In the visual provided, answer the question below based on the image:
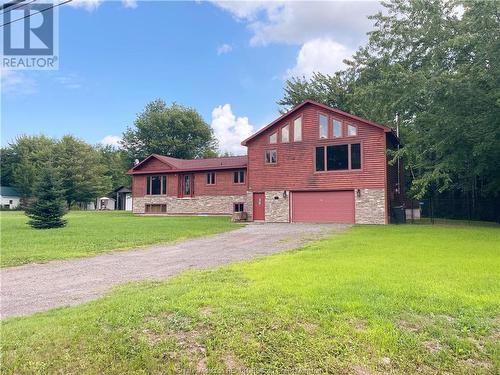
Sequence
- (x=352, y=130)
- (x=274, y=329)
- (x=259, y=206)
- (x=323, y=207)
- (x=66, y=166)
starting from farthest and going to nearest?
(x=66, y=166), (x=259, y=206), (x=323, y=207), (x=352, y=130), (x=274, y=329)

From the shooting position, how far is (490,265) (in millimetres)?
7398

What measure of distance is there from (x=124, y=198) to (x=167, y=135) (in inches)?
424

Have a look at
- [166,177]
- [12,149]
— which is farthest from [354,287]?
[12,149]

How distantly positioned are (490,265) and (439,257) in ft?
3.91

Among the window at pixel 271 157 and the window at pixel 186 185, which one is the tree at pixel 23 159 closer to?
the window at pixel 186 185

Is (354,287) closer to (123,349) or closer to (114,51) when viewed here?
(123,349)

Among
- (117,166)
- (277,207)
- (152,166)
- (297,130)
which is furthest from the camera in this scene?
(117,166)

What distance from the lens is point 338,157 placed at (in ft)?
71.2

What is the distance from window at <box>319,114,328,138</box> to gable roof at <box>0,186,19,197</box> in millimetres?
52985

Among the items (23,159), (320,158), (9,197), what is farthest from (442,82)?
(9,197)

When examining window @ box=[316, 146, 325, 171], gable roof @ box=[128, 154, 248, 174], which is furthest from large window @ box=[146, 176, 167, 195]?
window @ box=[316, 146, 325, 171]

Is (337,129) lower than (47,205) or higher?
higher

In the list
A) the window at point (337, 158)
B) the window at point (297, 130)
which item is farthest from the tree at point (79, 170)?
the window at point (337, 158)

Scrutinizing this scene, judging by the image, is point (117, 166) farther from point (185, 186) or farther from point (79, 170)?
point (185, 186)
